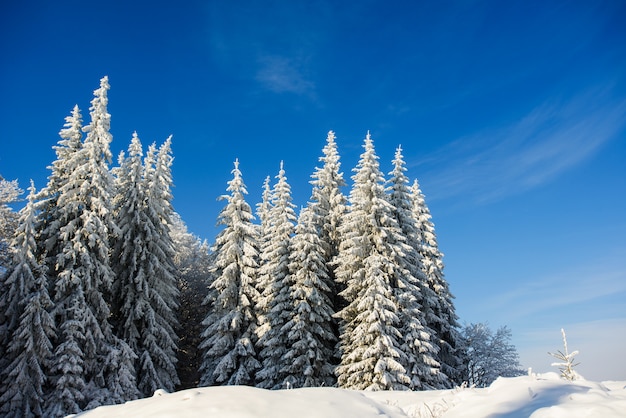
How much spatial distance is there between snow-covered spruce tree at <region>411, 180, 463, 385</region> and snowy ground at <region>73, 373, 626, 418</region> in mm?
21127

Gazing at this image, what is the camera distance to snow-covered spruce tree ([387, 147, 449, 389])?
75.1 feet

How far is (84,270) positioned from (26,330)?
12.3 feet

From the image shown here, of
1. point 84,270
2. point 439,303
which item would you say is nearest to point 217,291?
point 84,270

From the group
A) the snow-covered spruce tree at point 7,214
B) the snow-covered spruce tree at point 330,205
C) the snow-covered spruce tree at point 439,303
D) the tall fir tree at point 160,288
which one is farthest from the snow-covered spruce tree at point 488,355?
the snow-covered spruce tree at point 7,214

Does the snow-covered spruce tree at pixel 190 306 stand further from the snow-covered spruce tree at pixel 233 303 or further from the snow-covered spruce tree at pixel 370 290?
the snow-covered spruce tree at pixel 370 290

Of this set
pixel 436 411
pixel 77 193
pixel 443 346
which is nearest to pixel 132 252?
pixel 77 193

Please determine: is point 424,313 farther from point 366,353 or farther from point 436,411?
point 436,411

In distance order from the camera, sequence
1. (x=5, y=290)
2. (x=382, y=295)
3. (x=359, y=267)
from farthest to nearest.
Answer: (x=359, y=267)
(x=382, y=295)
(x=5, y=290)

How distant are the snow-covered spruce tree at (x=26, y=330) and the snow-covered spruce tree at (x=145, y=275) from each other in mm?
4767

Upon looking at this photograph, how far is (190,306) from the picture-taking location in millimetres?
35312

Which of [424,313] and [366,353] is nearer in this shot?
[366,353]

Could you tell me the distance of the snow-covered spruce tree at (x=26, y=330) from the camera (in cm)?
1903

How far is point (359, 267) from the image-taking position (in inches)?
984

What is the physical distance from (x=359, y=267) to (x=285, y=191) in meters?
7.95
